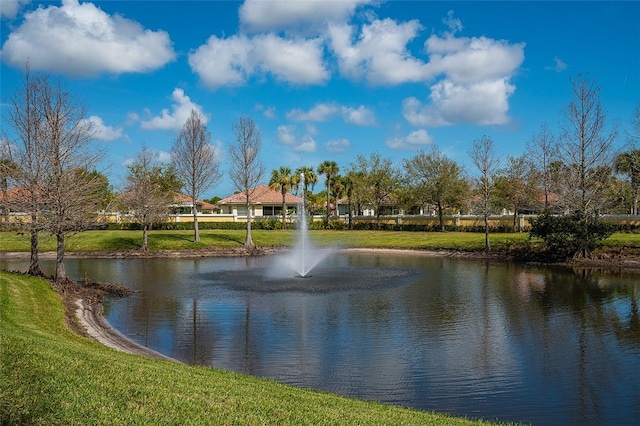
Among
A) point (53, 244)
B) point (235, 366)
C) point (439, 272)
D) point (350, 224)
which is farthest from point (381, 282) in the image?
point (350, 224)

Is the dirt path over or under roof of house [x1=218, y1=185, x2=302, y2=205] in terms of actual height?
under

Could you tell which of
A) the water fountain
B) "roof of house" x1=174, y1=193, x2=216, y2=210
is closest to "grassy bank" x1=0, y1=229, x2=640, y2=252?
the water fountain

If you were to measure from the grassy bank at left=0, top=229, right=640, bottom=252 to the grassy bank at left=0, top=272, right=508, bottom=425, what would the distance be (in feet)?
111

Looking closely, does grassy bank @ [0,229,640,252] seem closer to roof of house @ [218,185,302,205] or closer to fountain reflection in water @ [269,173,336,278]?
fountain reflection in water @ [269,173,336,278]

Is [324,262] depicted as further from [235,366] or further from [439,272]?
[235,366]

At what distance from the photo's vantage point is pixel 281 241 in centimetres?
5041

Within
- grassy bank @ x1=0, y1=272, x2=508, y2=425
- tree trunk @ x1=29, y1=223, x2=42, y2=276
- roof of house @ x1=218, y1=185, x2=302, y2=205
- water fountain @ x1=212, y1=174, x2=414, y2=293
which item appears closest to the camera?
grassy bank @ x1=0, y1=272, x2=508, y2=425

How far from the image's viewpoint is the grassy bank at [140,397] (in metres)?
7.00

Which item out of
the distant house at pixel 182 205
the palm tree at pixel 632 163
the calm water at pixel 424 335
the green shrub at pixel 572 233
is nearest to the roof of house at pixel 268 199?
the distant house at pixel 182 205

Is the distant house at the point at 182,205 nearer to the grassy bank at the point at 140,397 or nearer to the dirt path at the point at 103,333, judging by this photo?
the dirt path at the point at 103,333

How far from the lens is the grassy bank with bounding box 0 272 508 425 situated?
7004mm

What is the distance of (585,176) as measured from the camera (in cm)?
3700

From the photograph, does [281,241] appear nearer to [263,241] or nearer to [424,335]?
[263,241]

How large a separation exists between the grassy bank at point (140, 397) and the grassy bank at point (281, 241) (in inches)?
1329
